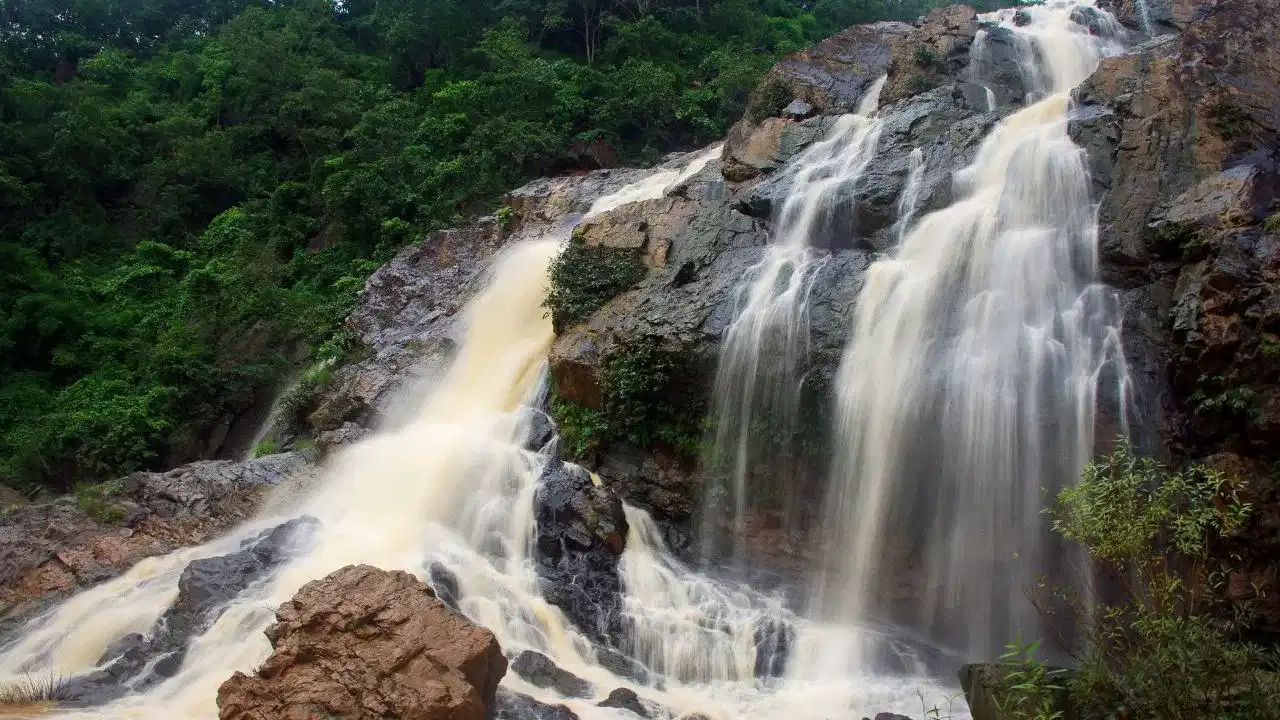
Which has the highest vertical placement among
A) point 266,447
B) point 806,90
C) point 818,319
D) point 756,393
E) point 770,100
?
point 806,90

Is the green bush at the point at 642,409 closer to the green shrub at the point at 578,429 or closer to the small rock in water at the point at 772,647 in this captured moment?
the green shrub at the point at 578,429

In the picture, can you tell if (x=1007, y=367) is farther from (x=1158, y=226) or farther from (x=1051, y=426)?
(x=1158, y=226)

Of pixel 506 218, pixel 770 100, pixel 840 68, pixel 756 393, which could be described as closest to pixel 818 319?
pixel 756 393

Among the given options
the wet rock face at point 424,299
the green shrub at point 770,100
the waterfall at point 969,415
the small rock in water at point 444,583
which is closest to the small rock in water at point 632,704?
the small rock in water at point 444,583

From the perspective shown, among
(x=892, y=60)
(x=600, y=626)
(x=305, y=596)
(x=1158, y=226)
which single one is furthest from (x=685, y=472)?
(x=892, y=60)

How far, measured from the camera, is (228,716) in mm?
7652

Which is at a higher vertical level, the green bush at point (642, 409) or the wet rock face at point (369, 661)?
the green bush at point (642, 409)

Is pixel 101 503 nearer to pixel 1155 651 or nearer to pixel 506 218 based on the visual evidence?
pixel 506 218

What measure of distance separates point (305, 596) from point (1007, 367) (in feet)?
29.4

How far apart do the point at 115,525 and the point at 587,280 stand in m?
8.66

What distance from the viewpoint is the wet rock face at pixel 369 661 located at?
7.66m

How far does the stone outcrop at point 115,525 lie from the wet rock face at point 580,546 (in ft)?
16.1

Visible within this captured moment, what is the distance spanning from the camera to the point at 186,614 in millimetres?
10492

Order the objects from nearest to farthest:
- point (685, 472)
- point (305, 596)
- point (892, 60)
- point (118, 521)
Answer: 1. point (305, 596)
2. point (118, 521)
3. point (685, 472)
4. point (892, 60)
